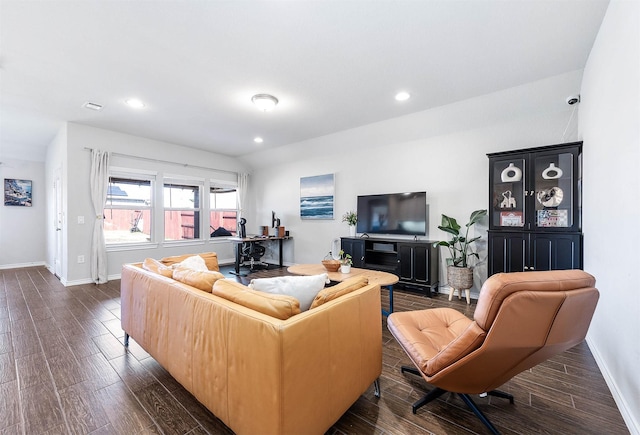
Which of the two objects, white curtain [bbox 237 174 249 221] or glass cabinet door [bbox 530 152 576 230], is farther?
white curtain [bbox 237 174 249 221]

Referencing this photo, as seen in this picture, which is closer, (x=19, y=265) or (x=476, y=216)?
(x=476, y=216)

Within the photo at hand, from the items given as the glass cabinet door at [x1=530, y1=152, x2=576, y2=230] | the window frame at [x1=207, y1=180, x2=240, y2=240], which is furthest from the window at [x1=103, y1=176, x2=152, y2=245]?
the glass cabinet door at [x1=530, y1=152, x2=576, y2=230]

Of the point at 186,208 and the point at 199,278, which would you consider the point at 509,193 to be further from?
the point at 186,208

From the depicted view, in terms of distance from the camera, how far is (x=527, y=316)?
3.98 feet

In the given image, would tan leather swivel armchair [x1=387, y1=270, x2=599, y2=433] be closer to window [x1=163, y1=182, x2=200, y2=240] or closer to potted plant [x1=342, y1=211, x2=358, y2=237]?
potted plant [x1=342, y1=211, x2=358, y2=237]

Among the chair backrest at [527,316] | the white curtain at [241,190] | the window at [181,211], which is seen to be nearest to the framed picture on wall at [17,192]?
the window at [181,211]

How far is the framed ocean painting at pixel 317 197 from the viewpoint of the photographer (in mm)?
5641

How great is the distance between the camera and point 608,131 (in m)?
2.04

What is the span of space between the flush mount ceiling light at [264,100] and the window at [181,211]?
3.48 meters

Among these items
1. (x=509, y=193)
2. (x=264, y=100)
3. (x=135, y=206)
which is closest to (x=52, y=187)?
(x=135, y=206)

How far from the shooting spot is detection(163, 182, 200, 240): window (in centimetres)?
587

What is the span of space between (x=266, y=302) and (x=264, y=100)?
2.83 m

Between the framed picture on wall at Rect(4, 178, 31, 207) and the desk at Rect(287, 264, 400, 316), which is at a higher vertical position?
the framed picture on wall at Rect(4, 178, 31, 207)

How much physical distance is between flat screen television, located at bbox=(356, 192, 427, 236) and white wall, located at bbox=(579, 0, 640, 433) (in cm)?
204
